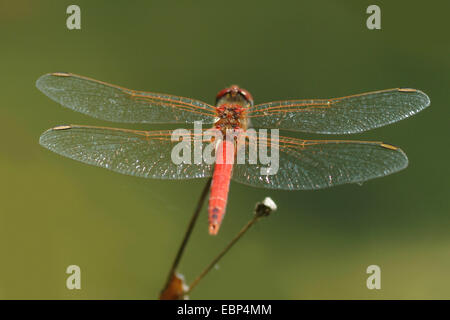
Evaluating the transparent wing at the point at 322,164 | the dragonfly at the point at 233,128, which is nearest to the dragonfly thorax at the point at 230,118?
the dragonfly at the point at 233,128

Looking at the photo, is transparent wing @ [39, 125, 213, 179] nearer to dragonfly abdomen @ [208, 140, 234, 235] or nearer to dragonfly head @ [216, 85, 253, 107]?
dragonfly abdomen @ [208, 140, 234, 235]

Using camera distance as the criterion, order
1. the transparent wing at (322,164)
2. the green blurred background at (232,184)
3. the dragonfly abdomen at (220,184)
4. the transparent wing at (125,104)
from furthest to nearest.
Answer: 1. the green blurred background at (232,184)
2. the transparent wing at (125,104)
3. the transparent wing at (322,164)
4. the dragonfly abdomen at (220,184)

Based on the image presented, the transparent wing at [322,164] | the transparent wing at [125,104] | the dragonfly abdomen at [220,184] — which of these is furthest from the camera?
the transparent wing at [125,104]

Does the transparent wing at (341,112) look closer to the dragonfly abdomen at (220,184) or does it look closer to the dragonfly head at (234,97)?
the dragonfly head at (234,97)

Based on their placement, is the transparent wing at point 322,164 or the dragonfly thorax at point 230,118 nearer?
the transparent wing at point 322,164

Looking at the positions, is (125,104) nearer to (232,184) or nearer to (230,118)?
(230,118)

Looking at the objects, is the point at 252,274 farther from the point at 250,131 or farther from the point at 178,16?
the point at 178,16

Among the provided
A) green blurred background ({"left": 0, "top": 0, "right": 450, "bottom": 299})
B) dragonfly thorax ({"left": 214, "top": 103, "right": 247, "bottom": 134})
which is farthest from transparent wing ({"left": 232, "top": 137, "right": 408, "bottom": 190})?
green blurred background ({"left": 0, "top": 0, "right": 450, "bottom": 299})
